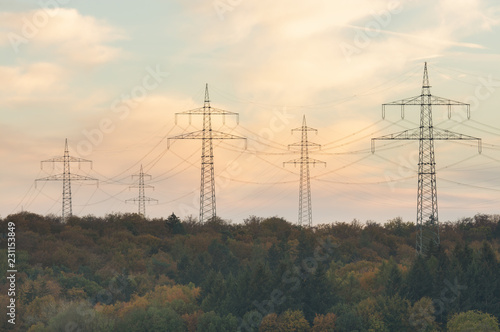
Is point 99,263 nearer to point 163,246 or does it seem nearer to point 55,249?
point 55,249

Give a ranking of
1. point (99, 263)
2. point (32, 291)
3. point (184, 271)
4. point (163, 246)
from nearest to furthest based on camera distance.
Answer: point (32, 291), point (184, 271), point (99, 263), point (163, 246)

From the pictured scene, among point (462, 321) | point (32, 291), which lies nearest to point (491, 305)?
point (462, 321)

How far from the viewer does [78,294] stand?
114 m

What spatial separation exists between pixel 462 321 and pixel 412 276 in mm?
11286

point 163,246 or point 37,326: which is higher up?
point 163,246

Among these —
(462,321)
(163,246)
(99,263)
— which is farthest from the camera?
(163,246)

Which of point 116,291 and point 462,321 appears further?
point 116,291

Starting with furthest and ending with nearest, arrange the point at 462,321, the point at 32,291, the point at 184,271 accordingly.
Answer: the point at 184,271 → the point at 32,291 → the point at 462,321

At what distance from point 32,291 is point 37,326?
14529 mm

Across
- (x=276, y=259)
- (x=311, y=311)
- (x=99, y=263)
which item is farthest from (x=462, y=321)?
(x=99, y=263)

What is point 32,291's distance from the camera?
108938mm

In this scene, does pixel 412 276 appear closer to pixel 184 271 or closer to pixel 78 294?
pixel 184 271

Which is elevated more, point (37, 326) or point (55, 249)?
point (55, 249)

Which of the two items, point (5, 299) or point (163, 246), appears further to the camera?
point (163, 246)
